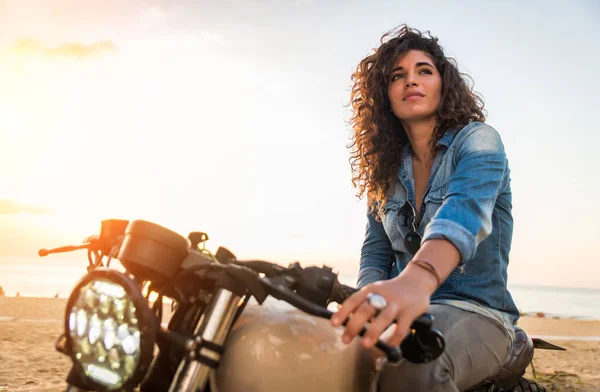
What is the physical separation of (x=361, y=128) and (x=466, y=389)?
161 cm

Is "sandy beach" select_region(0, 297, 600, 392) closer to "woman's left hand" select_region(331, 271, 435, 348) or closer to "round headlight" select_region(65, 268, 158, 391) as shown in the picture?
"round headlight" select_region(65, 268, 158, 391)

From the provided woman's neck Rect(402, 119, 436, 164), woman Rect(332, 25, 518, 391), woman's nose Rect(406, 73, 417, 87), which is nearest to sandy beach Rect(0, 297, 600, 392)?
woman Rect(332, 25, 518, 391)

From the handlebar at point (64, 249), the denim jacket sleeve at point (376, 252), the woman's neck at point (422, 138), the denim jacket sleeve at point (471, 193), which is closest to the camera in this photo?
A: the denim jacket sleeve at point (471, 193)

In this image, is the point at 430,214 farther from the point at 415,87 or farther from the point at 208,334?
the point at 208,334

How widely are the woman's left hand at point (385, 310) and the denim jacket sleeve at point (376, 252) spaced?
1.50m

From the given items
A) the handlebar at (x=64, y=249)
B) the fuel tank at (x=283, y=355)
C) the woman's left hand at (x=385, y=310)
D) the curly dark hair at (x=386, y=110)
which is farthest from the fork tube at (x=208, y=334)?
the curly dark hair at (x=386, y=110)

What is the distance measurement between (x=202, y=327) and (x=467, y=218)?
2.72ft

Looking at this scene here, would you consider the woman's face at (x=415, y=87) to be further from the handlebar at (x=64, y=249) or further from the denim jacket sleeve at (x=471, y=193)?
the handlebar at (x=64, y=249)

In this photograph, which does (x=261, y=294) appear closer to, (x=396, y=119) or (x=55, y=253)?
(x=55, y=253)

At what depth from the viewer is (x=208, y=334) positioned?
1172 mm

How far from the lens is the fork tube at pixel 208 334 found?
1.14 metres

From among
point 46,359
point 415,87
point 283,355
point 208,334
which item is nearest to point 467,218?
point 283,355

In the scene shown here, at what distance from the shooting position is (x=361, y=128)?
3.05 metres

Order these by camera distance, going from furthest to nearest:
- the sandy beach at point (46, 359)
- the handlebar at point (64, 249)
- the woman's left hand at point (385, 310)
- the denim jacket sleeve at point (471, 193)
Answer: the sandy beach at point (46, 359)
the handlebar at point (64, 249)
the denim jacket sleeve at point (471, 193)
the woman's left hand at point (385, 310)
